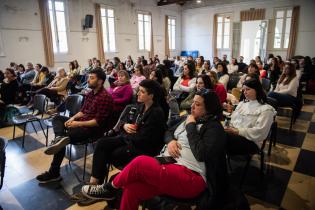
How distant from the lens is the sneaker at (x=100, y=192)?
5.67 ft

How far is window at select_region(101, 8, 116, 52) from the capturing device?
9304 millimetres

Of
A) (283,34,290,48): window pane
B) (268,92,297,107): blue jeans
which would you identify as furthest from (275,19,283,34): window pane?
(268,92,297,107): blue jeans

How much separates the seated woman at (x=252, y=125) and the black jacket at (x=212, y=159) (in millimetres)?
692

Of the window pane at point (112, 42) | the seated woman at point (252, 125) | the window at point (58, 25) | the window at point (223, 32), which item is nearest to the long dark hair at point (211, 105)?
the seated woman at point (252, 125)

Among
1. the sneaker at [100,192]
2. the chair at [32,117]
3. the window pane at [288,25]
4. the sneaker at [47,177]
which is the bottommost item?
the sneaker at [47,177]

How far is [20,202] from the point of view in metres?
2.02

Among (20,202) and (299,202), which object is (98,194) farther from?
(299,202)

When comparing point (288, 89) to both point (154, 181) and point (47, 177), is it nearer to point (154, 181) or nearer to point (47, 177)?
point (154, 181)

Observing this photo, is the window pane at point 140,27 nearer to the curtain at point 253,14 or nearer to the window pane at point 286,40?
the curtain at point 253,14

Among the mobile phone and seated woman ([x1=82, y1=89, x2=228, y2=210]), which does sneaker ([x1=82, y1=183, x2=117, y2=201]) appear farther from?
the mobile phone

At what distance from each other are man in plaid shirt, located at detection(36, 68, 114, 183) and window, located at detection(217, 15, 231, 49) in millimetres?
10401

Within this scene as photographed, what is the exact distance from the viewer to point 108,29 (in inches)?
374

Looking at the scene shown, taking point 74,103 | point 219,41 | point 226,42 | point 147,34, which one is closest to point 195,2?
point 219,41

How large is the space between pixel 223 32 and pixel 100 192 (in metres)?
11.5
